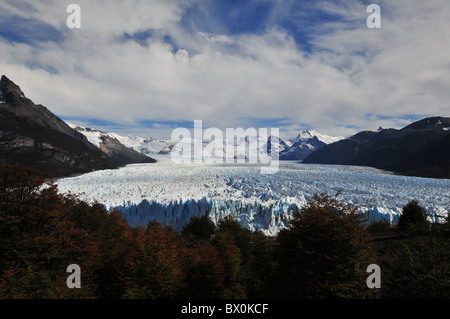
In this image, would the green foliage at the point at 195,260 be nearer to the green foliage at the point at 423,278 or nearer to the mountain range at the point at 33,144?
the green foliage at the point at 423,278

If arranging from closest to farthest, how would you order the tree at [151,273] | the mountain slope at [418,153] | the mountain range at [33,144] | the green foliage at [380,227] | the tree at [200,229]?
the tree at [151,273]
the green foliage at [380,227]
the tree at [200,229]
the mountain range at [33,144]
the mountain slope at [418,153]

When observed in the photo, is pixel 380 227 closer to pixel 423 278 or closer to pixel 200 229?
pixel 200 229

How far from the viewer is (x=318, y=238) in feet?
32.4

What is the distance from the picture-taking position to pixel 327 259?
9375mm

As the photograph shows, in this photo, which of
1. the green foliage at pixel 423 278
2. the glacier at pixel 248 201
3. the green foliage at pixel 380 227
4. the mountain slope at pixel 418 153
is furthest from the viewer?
the mountain slope at pixel 418 153

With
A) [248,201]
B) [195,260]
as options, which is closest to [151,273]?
[195,260]

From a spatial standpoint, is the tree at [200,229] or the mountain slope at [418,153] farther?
the mountain slope at [418,153]

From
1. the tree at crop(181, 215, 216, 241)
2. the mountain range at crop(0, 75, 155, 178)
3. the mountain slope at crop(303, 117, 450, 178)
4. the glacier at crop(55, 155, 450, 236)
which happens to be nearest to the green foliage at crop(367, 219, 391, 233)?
the glacier at crop(55, 155, 450, 236)

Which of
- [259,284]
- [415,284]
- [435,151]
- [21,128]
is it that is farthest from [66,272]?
[435,151]

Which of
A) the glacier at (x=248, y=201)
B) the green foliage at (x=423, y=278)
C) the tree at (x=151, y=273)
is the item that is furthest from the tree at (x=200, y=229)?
→ the green foliage at (x=423, y=278)

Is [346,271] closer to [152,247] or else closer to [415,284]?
[415,284]

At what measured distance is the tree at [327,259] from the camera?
8898 mm

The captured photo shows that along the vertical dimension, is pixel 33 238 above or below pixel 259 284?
above
